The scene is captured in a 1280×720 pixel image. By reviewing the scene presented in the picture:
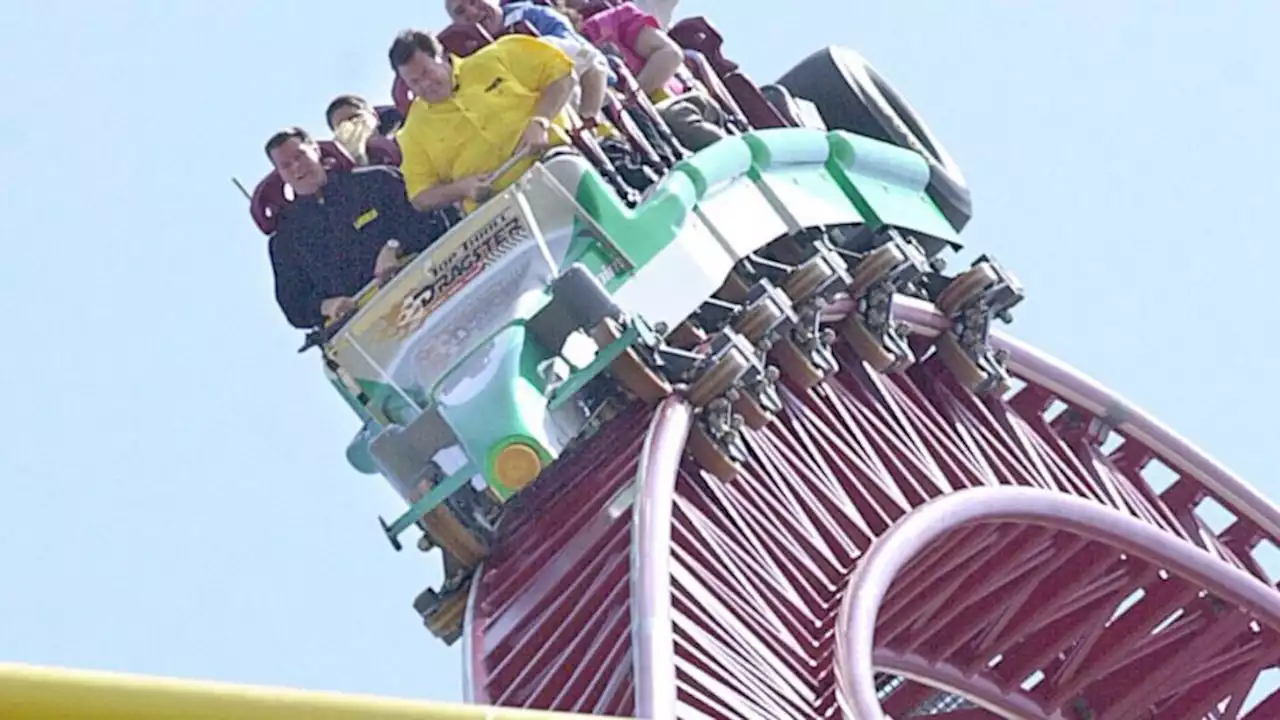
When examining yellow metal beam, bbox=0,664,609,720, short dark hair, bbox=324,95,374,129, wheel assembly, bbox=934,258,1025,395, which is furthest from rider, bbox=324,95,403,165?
yellow metal beam, bbox=0,664,609,720

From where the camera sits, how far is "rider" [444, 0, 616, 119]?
30.8 feet

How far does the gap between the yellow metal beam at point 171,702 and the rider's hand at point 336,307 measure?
6792 millimetres

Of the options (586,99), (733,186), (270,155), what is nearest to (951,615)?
(733,186)

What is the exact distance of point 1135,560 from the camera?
11703 millimetres

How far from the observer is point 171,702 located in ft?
6.57

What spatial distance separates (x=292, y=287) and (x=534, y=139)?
1161mm

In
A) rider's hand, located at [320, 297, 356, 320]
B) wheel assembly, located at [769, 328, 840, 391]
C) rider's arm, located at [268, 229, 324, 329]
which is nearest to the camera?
rider's hand, located at [320, 297, 356, 320]

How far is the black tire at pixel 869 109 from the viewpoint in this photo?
12.0 m

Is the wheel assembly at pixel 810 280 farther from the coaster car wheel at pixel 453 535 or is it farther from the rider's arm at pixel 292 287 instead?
the rider's arm at pixel 292 287

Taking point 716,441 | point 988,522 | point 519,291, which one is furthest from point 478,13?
point 988,522

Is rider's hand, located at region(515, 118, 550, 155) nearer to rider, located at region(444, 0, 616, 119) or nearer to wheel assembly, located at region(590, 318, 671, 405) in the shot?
rider, located at region(444, 0, 616, 119)

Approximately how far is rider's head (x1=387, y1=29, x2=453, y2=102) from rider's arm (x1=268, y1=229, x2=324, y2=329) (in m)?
0.84

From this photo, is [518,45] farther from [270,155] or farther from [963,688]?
[963,688]

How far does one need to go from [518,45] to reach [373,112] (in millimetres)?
1305
